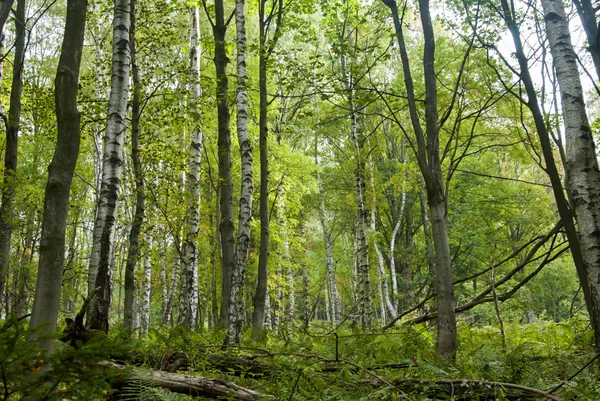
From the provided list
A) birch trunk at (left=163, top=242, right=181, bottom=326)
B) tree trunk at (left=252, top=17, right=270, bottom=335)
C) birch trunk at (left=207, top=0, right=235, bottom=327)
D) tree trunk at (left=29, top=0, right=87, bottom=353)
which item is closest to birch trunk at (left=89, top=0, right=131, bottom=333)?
tree trunk at (left=29, top=0, right=87, bottom=353)

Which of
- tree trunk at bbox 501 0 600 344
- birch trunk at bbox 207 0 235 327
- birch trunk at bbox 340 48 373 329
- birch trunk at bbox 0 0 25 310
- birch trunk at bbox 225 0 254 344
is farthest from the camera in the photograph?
birch trunk at bbox 340 48 373 329

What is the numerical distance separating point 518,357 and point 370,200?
11.5m

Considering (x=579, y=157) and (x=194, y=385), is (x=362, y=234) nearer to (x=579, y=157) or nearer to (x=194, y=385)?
(x=579, y=157)

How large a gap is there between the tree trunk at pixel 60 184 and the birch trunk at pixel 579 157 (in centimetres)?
370

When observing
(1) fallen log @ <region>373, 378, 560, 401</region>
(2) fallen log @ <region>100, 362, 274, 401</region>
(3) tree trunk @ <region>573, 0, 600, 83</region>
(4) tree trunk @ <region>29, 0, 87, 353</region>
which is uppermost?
(3) tree trunk @ <region>573, 0, 600, 83</region>

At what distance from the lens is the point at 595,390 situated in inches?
114

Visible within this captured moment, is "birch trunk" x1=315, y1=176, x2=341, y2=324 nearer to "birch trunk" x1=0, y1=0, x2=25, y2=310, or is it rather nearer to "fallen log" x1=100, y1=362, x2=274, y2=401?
"birch trunk" x1=0, y1=0, x2=25, y2=310

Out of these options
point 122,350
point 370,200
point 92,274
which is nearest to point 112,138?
point 92,274

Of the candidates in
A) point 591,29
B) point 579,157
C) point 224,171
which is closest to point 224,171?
point 224,171

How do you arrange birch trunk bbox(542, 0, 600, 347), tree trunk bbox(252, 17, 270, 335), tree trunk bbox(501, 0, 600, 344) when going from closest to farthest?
birch trunk bbox(542, 0, 600, 347) < tree trunk bbox(501, 0, 600, 344) < tree trunk bbox(252, 17, 270, 335)

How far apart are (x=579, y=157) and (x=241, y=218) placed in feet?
16.9

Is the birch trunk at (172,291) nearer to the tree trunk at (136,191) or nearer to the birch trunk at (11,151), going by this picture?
the tree trunk at (136,191)

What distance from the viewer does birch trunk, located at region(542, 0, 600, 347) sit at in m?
3.17

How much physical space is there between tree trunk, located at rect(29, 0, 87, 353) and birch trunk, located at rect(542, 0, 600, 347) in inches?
146
